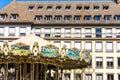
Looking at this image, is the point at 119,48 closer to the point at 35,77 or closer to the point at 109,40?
the point at 109,40

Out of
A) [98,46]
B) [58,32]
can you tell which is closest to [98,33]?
[98,46]

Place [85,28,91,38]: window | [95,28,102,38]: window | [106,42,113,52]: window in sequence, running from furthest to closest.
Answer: [85,28,91,38]: window
[95,28,102,38]: window
[106,42,113,52]: window

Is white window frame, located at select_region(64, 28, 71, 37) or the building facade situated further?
white window frame, located at select_region(64, 28, 71, 37)

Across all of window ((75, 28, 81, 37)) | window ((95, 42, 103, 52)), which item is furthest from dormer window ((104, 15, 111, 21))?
window ((75, 28, 81, 37))

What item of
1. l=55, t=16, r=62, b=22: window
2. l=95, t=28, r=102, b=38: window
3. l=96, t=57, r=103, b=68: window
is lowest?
l=96, t=57, r=103, b=68: window

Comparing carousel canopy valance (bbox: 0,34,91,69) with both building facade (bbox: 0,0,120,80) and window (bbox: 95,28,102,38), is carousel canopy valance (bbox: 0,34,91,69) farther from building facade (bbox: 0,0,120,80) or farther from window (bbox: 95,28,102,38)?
window (bbox: 95,28,102,38)

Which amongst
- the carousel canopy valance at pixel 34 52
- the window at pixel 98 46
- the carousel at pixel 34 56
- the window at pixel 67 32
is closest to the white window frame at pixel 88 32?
the window at pixel 98 46

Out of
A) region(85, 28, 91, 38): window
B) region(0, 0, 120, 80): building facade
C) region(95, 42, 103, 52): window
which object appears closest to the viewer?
region(0, 0, 120, 80): building facade

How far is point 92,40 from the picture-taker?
78.6 meters

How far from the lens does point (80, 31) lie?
79312mm

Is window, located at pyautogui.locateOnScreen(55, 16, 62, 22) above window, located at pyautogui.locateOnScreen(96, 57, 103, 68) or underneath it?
above

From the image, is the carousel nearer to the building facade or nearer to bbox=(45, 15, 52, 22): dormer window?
the building facade

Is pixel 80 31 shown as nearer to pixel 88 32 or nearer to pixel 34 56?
pixel 88 32

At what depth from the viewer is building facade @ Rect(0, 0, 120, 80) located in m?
77.5
